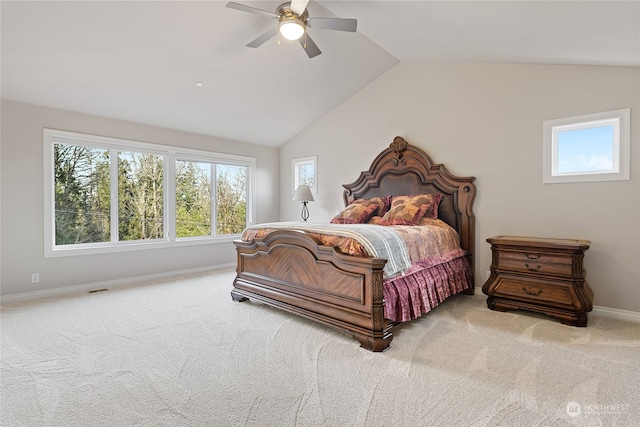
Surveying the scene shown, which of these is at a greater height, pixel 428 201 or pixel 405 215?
pixel 428 201

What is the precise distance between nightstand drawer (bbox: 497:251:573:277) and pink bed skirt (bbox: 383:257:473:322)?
0.50 m

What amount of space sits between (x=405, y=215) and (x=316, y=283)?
162cm

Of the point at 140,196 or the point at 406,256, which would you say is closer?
the point at 406,256

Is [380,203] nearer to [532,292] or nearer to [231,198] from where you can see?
[532,292]

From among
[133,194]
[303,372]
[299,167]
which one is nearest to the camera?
[303,372]

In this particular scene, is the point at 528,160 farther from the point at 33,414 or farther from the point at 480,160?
the point at 33,414

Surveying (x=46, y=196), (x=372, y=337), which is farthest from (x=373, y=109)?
(x=46, y=196)

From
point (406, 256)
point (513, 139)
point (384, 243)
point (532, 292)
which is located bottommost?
point (532, 292)

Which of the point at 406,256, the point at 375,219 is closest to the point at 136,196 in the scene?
the point at 375,219

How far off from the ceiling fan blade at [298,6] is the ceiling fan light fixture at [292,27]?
69 mm

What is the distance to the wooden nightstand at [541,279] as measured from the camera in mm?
2836

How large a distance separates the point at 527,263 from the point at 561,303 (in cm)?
43

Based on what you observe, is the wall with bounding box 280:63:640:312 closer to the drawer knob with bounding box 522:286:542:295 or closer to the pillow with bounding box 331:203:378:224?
the drawer knob with bounding box 522:286:542:295

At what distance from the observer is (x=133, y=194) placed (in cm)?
471
